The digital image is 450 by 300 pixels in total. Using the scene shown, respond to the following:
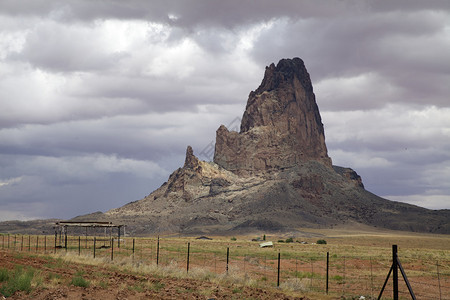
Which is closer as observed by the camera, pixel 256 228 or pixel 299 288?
pixel 299 288

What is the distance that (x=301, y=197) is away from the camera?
19138 cm

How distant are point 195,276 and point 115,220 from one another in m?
150

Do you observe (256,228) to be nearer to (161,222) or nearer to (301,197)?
(161,222)

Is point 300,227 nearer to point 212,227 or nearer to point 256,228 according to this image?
point 256,228

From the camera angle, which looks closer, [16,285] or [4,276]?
[16,285]

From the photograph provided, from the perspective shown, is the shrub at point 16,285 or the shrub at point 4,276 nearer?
the shrub at point 16,285

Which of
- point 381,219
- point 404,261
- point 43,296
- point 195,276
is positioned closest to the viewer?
point 43,296

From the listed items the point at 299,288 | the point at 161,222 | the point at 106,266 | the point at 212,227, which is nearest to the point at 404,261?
the point at 299,288

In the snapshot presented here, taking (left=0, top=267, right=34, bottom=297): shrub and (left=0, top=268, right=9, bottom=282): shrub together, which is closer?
(left=0, top=267, right=34, bottom=297): shrub

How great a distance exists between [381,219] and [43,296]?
179 m

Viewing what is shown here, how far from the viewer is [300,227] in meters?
157

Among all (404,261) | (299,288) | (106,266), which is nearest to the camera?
(299,288)

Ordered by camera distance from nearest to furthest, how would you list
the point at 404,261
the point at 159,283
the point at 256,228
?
the point at 159,283 < the point at 404,261 < the point at 256,228

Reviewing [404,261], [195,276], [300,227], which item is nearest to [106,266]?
[195,276]
